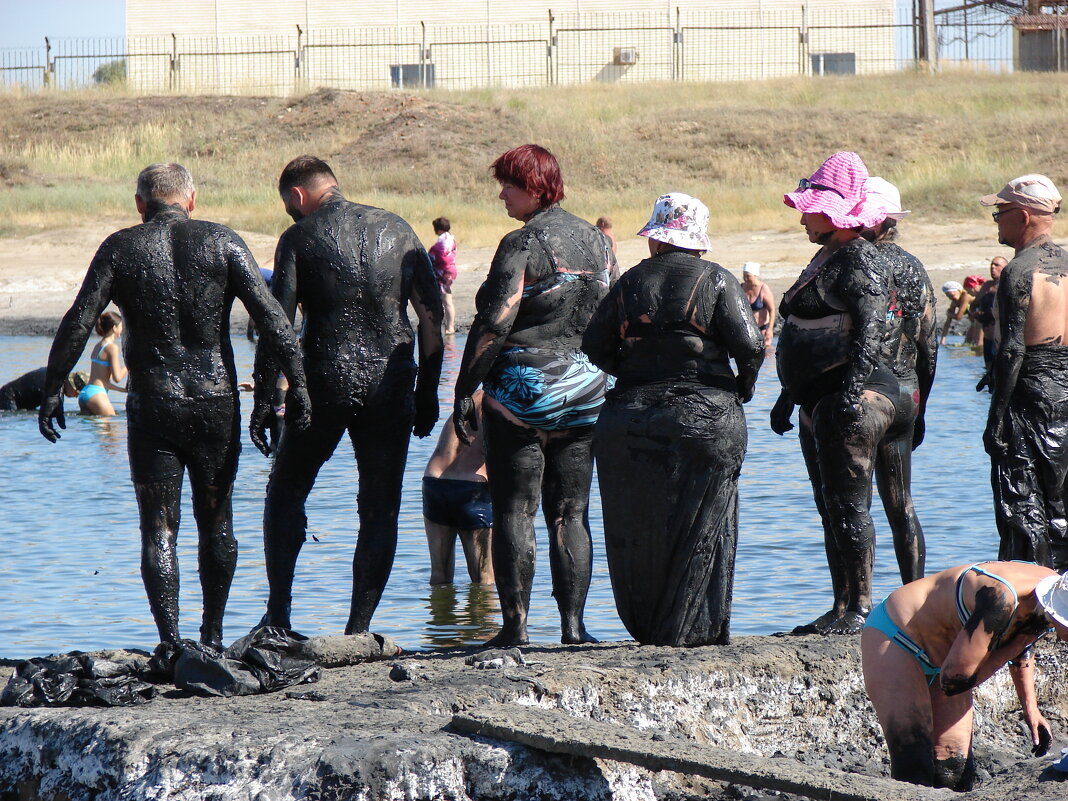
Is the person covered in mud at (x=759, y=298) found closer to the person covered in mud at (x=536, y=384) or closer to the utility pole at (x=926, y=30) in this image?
the person covered in mud at (x=536, y=384)

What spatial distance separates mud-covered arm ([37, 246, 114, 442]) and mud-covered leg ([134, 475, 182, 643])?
1.32ft

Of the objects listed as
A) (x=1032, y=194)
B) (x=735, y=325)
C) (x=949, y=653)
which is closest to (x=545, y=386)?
(x=735, y=325)

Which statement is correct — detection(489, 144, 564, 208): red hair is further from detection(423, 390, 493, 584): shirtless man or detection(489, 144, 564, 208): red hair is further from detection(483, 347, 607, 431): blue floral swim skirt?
detection(423, 390, 493, 584): shirtless man

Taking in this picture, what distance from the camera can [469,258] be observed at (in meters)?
24.2

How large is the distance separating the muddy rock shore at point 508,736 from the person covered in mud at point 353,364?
1.94 feet

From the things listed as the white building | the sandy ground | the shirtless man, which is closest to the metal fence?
the white building

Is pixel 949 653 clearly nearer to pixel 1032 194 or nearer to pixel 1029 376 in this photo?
pixel 1029 376

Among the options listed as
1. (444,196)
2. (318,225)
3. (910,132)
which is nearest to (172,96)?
(444,196)

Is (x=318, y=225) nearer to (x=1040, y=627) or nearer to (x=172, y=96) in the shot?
(x=1040, y=627)

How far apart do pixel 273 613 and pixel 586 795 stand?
182cm

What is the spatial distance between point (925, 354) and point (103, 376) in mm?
10395

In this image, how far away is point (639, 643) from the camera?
529cm

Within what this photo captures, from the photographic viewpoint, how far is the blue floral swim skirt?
527 centimetres

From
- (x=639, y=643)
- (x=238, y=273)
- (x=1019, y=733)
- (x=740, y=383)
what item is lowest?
(x=1019, y=733)
